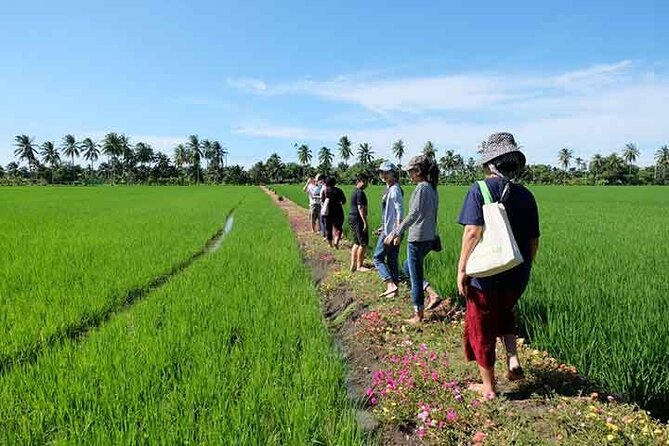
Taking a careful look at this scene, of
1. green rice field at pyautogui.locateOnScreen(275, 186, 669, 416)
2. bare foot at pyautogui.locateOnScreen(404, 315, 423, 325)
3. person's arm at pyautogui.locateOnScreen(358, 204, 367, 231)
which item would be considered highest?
person's arm at pyautogui.locateOnScreen(358, 204, 367, 231)

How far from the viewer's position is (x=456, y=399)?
253 centimetres

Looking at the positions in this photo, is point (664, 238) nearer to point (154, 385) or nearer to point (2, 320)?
point (154, 385)

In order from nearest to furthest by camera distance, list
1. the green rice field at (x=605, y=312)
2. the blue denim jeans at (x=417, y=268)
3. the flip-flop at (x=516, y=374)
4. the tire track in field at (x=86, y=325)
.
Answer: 1. the green rice field at (x=605, y=312)
2. the flip-flop at (x=516, y=374)
3. the tire track in field at (x=86, y=325)
4. the blue denim jeans at (x=417, y=268)

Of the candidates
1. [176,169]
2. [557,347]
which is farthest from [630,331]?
[176,169]

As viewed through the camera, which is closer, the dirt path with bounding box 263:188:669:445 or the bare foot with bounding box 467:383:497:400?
the dirt path with bounding box 263:188:669:445

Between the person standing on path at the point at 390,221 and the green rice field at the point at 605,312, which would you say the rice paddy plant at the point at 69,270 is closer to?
the person standing on path at the point at 390,221

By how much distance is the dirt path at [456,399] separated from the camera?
223cm

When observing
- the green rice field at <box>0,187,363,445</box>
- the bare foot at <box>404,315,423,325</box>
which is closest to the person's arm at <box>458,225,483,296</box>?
the green rice field at <box>0,187,363,445</box>

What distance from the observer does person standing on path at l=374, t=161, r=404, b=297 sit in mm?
4332

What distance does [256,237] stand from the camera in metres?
9.92

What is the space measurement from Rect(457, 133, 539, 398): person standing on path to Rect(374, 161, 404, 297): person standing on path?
6.09ft

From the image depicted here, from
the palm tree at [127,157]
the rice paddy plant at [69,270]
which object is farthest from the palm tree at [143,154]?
the rice paddy plant at [69,270]

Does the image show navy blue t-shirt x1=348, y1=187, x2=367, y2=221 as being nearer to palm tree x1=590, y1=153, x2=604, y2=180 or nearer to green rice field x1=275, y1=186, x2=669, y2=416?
green rice field x1=275, y1=186, x2=669, y2=416

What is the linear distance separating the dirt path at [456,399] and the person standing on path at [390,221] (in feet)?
2.65
